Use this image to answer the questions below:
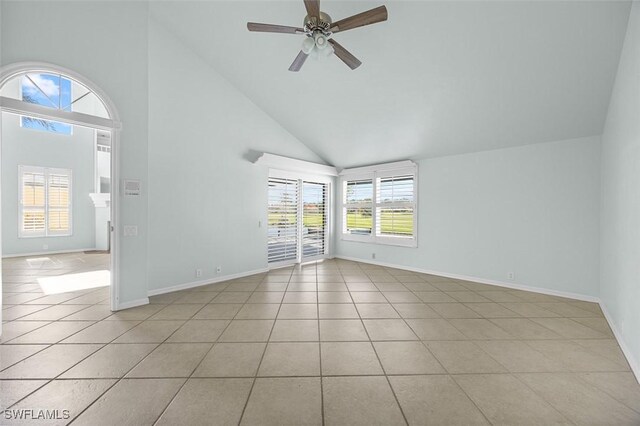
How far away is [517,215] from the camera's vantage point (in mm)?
4102

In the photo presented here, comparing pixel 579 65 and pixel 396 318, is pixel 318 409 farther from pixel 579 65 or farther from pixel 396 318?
pixel 579 65

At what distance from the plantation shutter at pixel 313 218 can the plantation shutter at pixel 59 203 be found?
6.93m

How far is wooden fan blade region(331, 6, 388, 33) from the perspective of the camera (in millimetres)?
2136

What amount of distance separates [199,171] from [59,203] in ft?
19.8

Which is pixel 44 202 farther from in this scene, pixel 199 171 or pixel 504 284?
pixel 504 284

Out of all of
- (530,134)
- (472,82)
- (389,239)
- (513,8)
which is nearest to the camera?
(513,8)

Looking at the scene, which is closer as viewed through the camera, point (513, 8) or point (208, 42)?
point (513, 8)

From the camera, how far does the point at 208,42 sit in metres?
3.88

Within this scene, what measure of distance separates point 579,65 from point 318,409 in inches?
168

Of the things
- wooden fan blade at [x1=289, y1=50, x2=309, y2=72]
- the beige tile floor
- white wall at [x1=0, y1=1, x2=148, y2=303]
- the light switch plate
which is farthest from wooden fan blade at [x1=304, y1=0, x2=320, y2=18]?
the light switch plate

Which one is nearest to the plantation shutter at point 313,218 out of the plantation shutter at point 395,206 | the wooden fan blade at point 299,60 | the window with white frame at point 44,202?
the plantation shutter at point 395,206

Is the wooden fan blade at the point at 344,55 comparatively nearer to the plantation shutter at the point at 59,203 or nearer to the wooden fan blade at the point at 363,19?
the wooden fan blade at the point at 363,19

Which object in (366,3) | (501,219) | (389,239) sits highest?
(366,3)

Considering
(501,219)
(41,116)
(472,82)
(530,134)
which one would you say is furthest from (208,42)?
(501,219)
